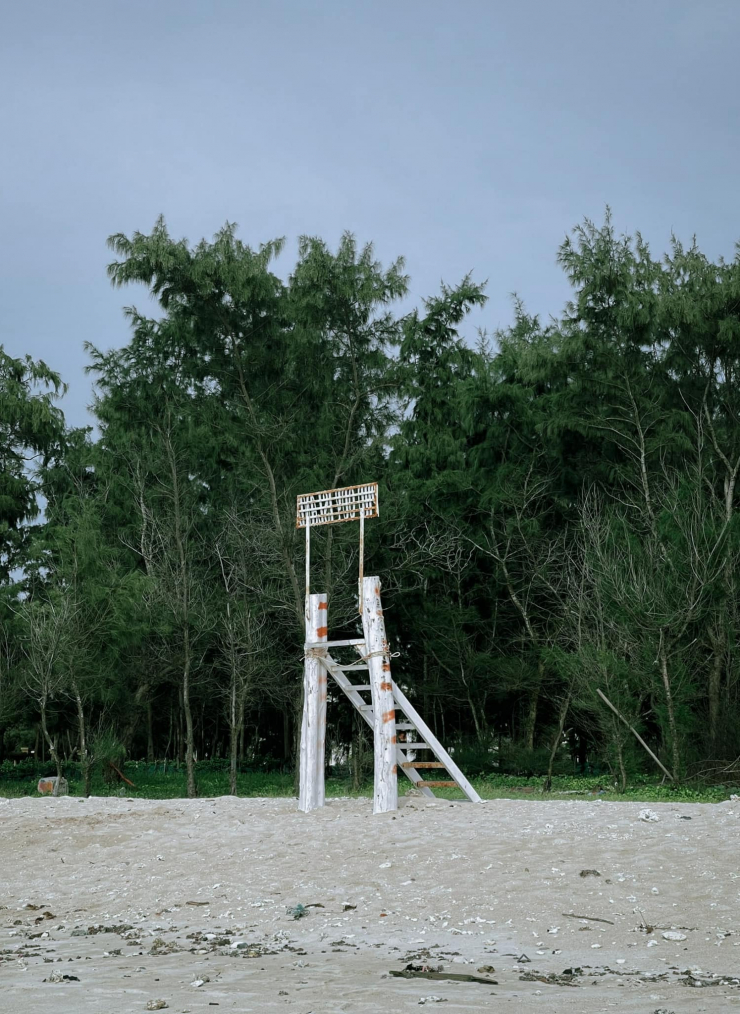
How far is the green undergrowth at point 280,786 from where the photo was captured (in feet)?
58.2

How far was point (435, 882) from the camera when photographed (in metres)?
8.76

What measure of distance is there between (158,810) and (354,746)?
10.9 metres

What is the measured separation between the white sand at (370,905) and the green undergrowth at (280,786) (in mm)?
5531

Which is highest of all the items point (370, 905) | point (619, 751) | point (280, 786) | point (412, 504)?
point (412, 504)

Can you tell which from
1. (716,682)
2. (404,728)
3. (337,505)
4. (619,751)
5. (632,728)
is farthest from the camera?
(716,682)

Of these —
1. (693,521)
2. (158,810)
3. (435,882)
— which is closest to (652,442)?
(693,521)

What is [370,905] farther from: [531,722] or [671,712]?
[531,722]

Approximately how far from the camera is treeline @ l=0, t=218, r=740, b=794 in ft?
68.1

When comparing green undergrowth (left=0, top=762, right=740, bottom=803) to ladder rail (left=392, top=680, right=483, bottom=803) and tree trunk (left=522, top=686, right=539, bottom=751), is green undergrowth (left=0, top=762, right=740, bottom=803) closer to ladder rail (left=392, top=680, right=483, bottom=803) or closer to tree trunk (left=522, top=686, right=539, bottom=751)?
tree trunk (left=522, top=686, right=539, bottom=751)

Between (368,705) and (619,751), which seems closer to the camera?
(368,705)

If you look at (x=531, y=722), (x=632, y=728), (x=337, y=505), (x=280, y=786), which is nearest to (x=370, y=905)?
(x=337, y=505)

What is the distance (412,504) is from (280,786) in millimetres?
7806

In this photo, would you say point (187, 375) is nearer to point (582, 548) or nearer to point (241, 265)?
point (241, 265)

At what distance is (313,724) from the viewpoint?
13156mm
